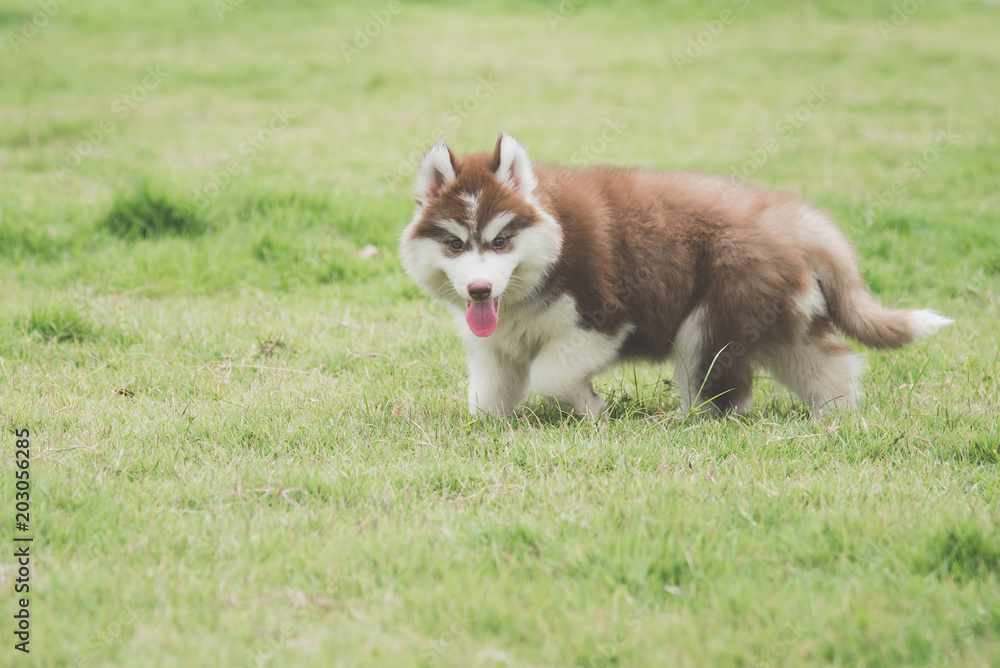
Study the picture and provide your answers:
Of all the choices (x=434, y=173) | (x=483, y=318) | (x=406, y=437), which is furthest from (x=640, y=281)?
(x=406, y=437)

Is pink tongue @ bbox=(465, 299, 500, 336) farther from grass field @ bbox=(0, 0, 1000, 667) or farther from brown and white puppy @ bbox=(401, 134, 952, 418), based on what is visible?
grass field @ bbox=(0, 0, 1000, 667)

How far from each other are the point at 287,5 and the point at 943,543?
54.0 feet

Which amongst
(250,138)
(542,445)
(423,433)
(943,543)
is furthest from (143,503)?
(250,138)

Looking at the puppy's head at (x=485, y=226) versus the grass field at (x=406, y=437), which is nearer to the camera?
the grass field at (x=406, y=437)

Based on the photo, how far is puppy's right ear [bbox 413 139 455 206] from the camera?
419 cm

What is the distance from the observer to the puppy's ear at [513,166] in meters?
4.20

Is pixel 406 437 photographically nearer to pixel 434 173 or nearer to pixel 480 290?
pixel 480 290

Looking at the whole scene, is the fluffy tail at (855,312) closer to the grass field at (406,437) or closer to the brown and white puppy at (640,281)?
the brown and white puppy at (640,281)

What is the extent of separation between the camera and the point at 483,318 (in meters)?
4.19

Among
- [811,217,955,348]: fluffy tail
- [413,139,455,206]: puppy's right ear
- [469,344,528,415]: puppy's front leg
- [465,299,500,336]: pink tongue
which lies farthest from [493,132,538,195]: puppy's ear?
[811,217,955,348]: fluffy tail

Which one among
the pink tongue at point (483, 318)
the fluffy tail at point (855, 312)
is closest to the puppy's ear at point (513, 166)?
the pink tongue at point (483, 318)

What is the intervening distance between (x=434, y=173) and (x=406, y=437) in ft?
4.09

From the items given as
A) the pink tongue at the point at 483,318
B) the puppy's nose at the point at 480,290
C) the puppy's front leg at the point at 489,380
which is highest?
the puppy's nose at the point at 480,290

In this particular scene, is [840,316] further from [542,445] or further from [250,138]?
[250,138]
